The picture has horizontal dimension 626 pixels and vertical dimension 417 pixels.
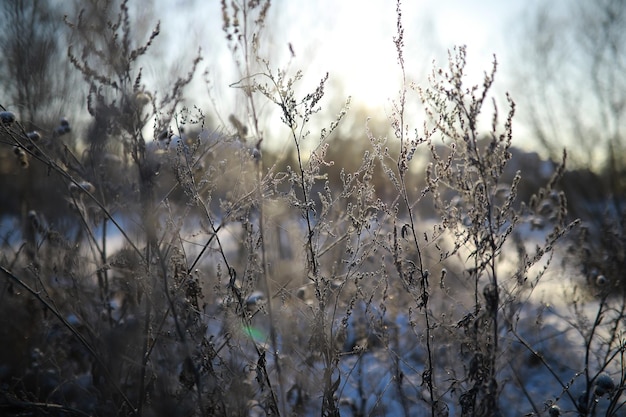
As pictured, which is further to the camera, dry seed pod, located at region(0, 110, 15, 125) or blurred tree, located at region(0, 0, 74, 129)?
blurred tree, located at region(0, 0, 74, 129)

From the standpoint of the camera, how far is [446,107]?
2277mm

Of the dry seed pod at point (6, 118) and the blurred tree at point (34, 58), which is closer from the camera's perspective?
the dry seed pod at point (6, 118)

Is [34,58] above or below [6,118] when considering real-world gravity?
above

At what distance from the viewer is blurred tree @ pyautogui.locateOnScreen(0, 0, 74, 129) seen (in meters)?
5.68

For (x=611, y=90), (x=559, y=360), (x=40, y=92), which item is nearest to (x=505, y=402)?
(x=559, y=360)

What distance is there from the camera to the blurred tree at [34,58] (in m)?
5.68

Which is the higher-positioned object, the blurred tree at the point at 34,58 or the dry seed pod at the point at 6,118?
the blurred tree at the point at 34,58

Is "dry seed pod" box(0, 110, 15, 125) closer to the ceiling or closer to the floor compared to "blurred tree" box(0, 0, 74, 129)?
closer to the floor

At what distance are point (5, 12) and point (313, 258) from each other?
560cm

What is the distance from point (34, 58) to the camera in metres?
5.77

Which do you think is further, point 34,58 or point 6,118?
point 34,58

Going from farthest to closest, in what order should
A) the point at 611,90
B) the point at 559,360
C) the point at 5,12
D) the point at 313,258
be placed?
the point at 611,90
the point at 5,12
the point at 559,360
the point at 313,258

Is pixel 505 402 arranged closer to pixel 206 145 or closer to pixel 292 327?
pixel 292 327

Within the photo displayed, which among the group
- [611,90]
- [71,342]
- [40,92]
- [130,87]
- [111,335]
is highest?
[611,90]
